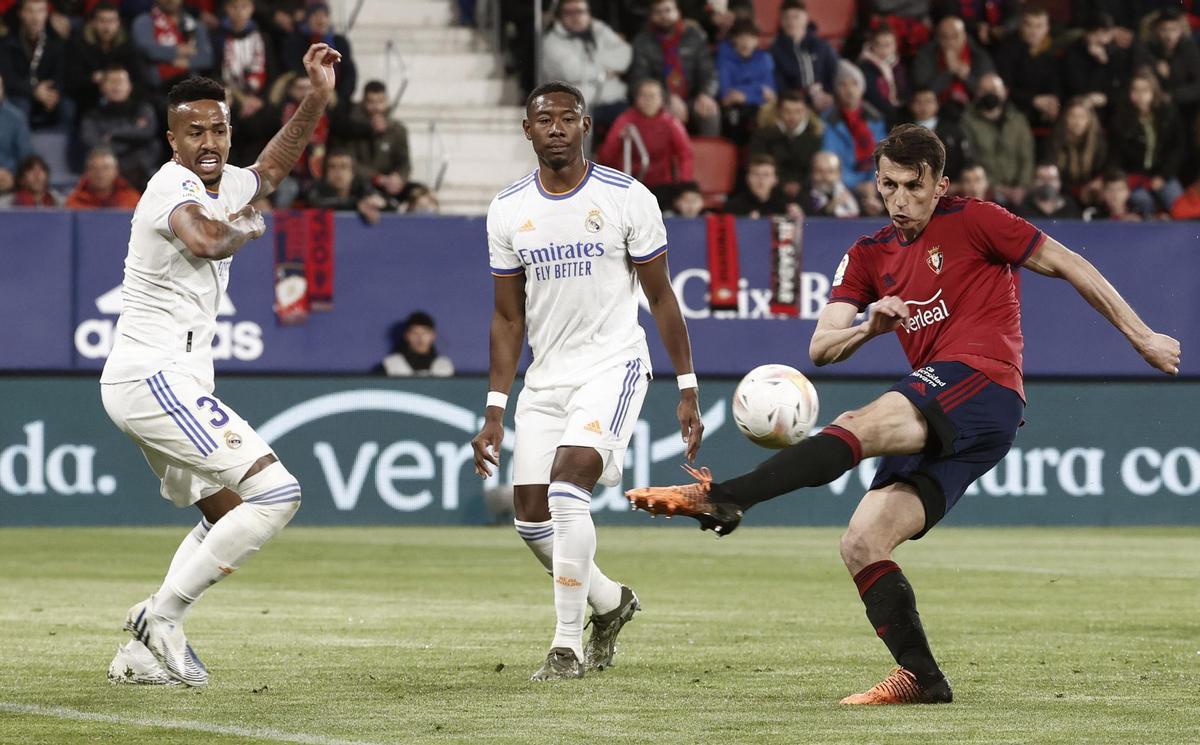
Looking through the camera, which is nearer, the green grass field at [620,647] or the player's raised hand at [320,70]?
the green grass field at [620,647]

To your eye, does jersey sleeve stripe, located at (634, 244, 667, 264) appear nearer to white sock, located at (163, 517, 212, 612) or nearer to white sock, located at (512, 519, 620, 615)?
white sock, located at (512, 519, 620, 615)

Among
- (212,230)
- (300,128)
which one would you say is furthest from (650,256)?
(212,230)

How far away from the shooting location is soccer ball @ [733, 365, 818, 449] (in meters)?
7.72

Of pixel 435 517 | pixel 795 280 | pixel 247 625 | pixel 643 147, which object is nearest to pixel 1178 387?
pixel 795 280

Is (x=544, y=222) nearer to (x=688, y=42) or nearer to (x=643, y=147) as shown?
(x=643, y=147)

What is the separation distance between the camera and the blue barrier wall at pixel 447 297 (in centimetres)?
1791

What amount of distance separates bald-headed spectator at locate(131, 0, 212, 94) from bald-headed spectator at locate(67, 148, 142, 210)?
1.67 metres

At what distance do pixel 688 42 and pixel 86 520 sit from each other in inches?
306

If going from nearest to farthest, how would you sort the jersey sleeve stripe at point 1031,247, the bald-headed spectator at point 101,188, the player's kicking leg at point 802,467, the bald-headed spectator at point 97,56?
1. the player's kicking leg at point 802,467
2. the jersey sleeve stripe at point 1031,247
3. the bald-headed spectator at point 101,188
4. the bald-headed spectator at point 97,56

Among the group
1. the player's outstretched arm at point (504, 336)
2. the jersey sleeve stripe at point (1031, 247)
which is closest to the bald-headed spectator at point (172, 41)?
the player's outstretched arm at point (504, 336)

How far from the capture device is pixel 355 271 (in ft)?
60.9

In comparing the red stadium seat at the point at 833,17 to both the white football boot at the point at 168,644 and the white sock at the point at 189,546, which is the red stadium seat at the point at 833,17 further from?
the white football boot at the point at 168,644

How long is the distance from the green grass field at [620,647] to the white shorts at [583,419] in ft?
2.77

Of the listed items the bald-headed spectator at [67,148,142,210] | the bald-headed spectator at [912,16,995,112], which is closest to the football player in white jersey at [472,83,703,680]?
the bald-headed spectator at [67,148,142,210]
